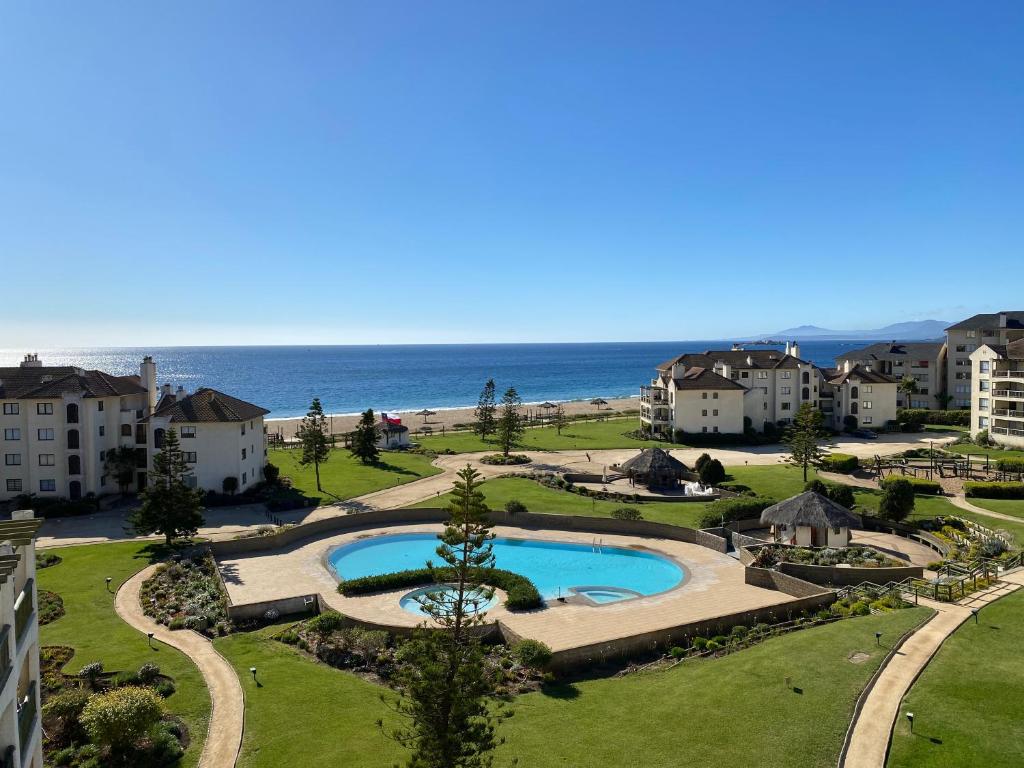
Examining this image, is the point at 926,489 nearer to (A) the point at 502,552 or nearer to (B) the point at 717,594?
(B) the point at 717,594

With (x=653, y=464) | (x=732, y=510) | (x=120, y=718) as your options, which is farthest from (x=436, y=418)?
(x=120, y=718)

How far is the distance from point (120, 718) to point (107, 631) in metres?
10.3

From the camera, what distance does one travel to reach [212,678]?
22.1 metres

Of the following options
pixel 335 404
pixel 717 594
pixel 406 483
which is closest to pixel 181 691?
pixel 717 594

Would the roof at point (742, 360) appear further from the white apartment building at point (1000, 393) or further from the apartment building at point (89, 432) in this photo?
the apartment building at point (89, 432)

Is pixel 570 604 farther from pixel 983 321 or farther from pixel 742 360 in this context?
pixel 983 321

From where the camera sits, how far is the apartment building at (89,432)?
152 ft

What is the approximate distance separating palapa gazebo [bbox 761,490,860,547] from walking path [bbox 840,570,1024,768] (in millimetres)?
7888

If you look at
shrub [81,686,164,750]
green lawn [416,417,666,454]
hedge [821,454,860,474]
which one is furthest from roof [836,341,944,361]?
shrub [81,686,164,750]

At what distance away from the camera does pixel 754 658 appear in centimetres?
2297

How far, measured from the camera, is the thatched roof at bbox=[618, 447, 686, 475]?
1969 inches

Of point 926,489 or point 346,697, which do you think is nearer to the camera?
point 346,697

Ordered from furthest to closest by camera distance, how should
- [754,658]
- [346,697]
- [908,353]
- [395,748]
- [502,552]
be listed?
[908,353] → [502,552] → [754,658] → [346,697] → [395,748]

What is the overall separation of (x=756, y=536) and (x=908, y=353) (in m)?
66.3
